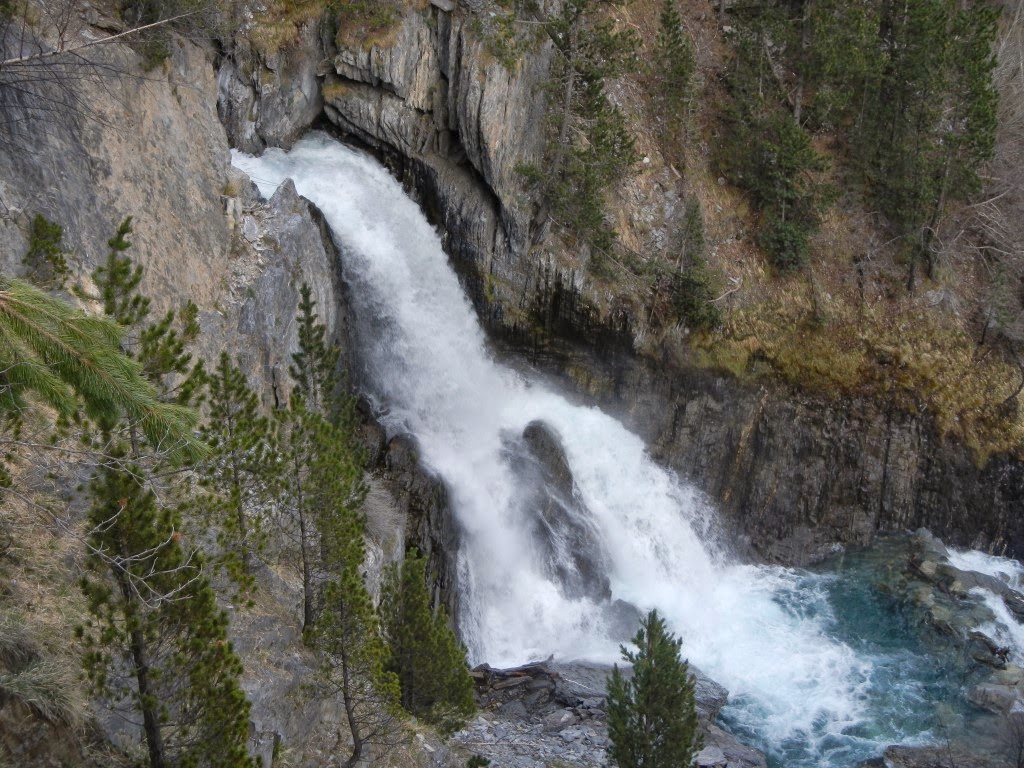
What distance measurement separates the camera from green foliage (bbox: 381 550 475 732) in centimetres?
1323

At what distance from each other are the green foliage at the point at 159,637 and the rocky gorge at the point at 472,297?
253 cm

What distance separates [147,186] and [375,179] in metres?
8.93

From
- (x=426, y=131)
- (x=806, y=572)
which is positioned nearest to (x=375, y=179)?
(x=426, y=131)

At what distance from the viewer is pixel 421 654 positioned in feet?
43.8

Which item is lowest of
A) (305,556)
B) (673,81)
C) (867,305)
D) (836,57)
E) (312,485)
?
(305,556)

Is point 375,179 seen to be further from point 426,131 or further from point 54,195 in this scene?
point 54,195

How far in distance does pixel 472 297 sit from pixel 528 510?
23.6 ft

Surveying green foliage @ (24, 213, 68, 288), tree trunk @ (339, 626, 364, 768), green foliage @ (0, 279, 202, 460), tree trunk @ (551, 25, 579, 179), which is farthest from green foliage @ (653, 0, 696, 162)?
green foliage @ (0, 279, 202, 460)

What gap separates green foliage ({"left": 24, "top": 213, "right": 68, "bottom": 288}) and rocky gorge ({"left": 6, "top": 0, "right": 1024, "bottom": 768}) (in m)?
1.67

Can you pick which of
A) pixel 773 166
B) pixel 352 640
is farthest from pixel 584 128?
pixel 352 640

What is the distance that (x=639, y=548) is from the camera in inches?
907

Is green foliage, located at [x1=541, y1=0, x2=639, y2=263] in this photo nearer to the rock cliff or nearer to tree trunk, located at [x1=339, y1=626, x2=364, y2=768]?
the rock cliff

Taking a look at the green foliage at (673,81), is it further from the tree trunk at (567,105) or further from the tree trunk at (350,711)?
the tree trunk at (350,711)

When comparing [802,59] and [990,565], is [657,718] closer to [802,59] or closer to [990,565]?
[990,565]
